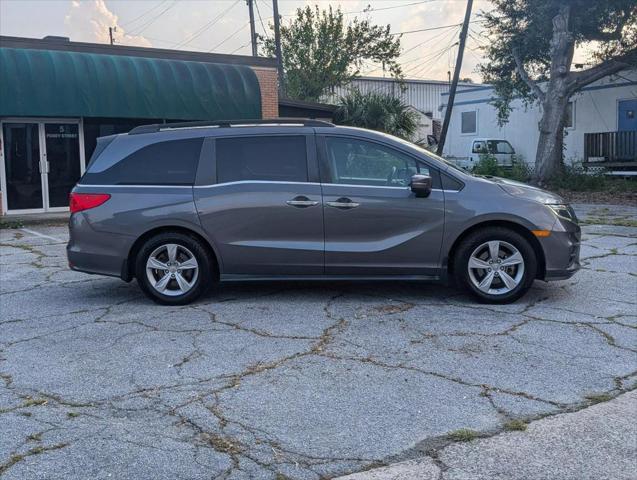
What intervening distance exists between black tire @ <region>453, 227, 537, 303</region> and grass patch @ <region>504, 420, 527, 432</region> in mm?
2769

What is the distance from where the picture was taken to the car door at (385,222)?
6.88 meters

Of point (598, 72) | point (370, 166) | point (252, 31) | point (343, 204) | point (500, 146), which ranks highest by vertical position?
point (252, 31)

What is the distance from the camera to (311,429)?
13.5ft

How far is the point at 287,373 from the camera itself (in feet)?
16.5

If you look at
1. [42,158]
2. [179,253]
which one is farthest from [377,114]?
[179,253]

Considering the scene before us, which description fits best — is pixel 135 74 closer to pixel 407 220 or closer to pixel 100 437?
pixel 407 220

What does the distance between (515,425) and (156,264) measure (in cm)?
411

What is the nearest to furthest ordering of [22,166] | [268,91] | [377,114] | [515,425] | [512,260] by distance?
[515,425] < [512,260] < [22,166] < [268,91] < [377,114]

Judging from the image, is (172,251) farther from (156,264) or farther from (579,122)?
(579,122)

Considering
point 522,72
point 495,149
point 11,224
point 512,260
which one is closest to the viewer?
point 512,260

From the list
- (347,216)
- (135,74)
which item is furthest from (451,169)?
(135,74)

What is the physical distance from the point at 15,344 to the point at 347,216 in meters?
3.22

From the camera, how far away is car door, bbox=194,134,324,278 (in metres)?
6.93

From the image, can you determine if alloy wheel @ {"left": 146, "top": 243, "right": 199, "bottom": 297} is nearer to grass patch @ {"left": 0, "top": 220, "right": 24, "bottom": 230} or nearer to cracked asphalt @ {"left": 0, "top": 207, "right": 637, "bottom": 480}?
cracked asphalt @ {"left": 0, "top": 207, "right": 637, "bottom": 480}
